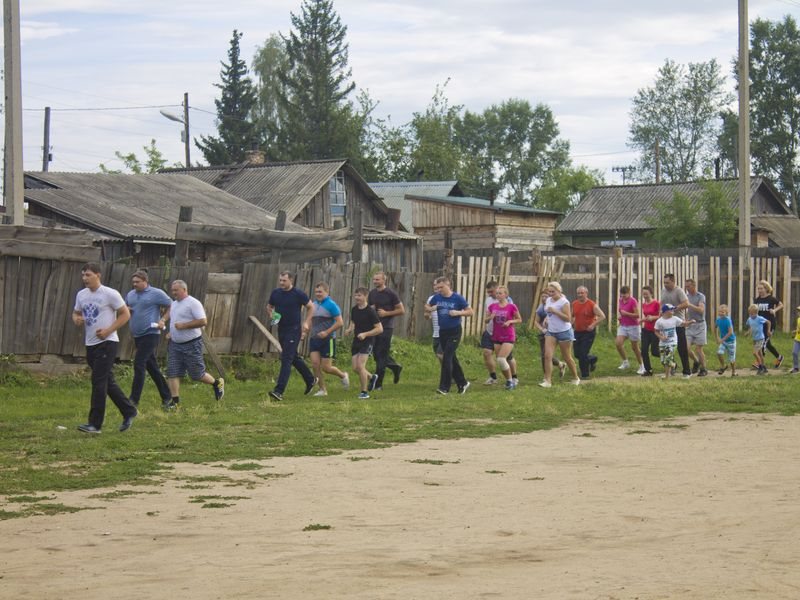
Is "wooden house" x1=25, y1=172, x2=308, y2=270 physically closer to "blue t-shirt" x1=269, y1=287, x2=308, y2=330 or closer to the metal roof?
the metal roof

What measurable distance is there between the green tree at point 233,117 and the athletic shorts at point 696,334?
53544 millimetres

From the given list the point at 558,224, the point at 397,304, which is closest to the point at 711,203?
the point at 558,224

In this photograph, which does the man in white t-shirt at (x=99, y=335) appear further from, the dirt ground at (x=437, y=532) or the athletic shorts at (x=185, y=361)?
the athletic shorts at (x=185, y=361)

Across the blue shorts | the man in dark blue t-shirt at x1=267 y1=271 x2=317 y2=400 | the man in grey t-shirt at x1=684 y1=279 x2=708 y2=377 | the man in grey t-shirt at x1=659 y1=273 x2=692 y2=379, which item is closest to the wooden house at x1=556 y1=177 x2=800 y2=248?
the man in grey t-shirt at x1=684 y1=279 x2=708 y2=377

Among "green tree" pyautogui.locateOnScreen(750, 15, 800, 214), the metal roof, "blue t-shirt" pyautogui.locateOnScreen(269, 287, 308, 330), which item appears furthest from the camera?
"green tree" pyautogui.locateOnScreen(750, 15, 800, 214)

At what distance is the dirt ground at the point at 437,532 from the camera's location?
20.9 feet

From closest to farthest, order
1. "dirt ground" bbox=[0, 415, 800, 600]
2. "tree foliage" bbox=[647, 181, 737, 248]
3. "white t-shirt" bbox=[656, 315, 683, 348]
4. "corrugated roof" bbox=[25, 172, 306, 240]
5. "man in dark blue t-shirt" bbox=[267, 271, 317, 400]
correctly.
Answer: "dirt ground" bbox=[0, 415, 800, 600], "man in dark blue t-shirt" bbox=[267, 271, 317, 400], "white t-shirt" bbox=[656, 315, 683, 348], "corrugated roof" bbox=[25, 172, 306, 240], "tree foliage" bbox=[647, 181, 737, 248]

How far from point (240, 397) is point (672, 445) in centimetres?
734

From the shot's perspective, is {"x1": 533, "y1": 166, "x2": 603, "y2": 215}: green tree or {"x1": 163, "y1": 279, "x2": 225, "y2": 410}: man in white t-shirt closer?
{"x1": 163, "y1": 279, "x2": 225, "y2": 410}: man in white t-shirt

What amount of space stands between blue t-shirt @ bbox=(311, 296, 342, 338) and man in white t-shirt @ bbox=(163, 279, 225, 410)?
8.22 ft

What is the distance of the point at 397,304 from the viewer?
1922 cm

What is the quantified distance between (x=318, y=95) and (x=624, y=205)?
2261 centimetres

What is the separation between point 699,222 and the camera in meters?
48.2

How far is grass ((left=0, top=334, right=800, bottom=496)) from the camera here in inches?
421
